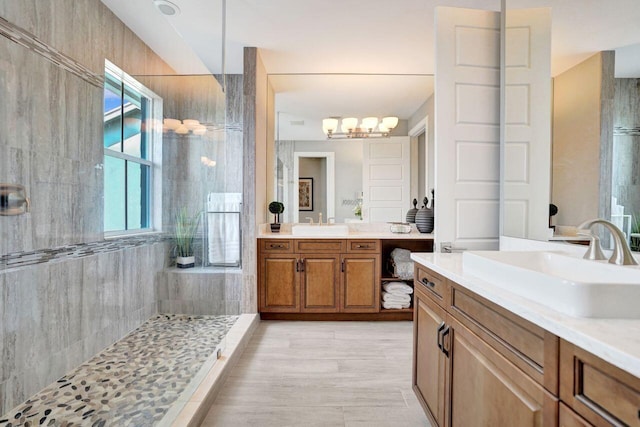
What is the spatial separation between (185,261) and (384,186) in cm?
217

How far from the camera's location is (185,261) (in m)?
2.40

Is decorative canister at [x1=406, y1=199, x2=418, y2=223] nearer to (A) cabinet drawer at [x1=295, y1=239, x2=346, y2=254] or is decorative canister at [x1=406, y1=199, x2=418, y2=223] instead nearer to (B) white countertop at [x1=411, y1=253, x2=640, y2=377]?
(A) cabinet drawer at [x1=295, y1=239, x2=346, y2=254]

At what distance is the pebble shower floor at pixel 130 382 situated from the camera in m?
1.51

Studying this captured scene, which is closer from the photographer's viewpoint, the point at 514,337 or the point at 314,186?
the point at 514,337

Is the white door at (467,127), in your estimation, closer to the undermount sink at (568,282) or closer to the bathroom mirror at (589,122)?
the bathroom mirror at (589,122)

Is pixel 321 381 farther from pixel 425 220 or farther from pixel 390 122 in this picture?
pixel 390 122

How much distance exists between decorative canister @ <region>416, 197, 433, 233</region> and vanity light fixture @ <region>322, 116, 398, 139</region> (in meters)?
0.92

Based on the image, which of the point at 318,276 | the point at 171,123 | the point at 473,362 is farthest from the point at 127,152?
the point at 473,362

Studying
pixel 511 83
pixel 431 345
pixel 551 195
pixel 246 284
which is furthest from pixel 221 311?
pixel 511 83

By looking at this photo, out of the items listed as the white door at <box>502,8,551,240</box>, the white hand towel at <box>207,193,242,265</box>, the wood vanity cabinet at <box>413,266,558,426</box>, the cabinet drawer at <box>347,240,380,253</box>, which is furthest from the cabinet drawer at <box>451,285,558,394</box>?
the white hand towel at <box>207,193,242,265</box>

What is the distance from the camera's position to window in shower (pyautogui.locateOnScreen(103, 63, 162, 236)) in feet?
6.86

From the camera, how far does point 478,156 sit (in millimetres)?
1940

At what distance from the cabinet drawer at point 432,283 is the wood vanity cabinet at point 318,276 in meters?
1.35

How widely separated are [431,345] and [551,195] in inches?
38.2
